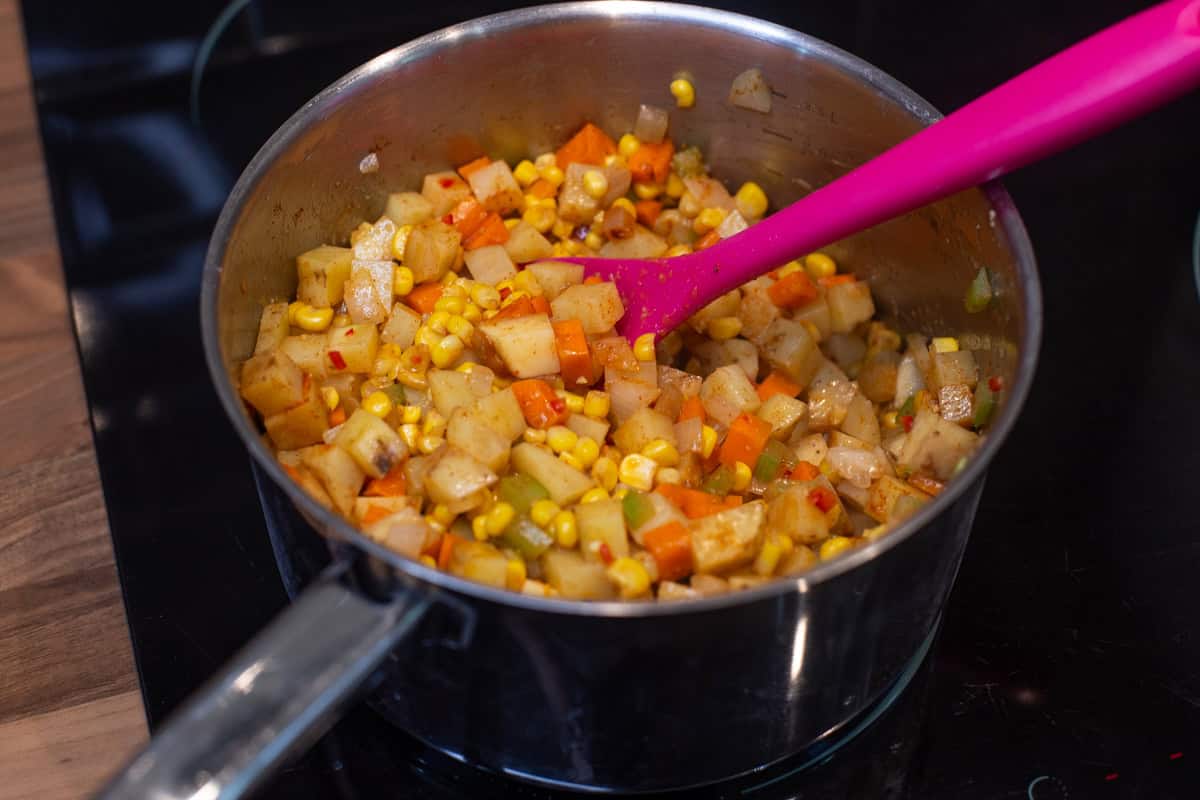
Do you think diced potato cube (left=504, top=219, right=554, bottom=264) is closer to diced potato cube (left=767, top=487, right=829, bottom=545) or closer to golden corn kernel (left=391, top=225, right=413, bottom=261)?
golden corn kernel (left=391, top=225, right=413, bottom=261)

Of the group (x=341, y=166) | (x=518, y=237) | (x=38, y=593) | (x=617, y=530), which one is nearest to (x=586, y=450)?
(x=617, y=530)

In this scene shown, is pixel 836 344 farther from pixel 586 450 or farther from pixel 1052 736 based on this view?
pixel 1052 736

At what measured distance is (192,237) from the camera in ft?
7.23

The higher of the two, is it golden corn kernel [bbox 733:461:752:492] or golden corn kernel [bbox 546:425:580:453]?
golden corn kernel [bbox 546:425:580:453]

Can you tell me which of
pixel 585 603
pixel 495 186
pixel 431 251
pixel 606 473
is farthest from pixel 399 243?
pixel 585 603

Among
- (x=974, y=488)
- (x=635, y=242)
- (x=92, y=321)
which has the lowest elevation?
(x=92, y=321)

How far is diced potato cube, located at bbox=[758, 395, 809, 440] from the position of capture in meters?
1.82

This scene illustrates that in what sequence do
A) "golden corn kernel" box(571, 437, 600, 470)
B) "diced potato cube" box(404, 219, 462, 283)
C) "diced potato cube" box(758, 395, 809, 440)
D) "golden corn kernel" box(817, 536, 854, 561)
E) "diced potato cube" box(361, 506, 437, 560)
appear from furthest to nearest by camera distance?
"diced potato cube" box(404, 219, 462, 283), "diced potato cube" box(758, 395, 809, 440), "golden corn kernel" box(571, 437, 600, 470), "golden corn kernel" box(817, 536, 854, 561), "diced potato cube" box(361, 506, 437, 560)

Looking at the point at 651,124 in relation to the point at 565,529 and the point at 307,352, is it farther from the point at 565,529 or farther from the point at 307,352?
the point at 565,529

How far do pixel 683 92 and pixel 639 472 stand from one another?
2.23 feet

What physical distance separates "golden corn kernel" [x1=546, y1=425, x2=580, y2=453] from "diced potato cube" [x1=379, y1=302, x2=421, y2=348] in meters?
0.31

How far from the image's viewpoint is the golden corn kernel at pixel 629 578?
4.82 feet

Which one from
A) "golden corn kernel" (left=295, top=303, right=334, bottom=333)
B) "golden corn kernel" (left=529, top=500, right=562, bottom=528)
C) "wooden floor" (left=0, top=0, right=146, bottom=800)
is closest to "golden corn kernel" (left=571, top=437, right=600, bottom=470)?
"golden corn kernel" (left=529, top=500, right=562, bottom=528)

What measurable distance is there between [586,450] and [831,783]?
1.78ft
